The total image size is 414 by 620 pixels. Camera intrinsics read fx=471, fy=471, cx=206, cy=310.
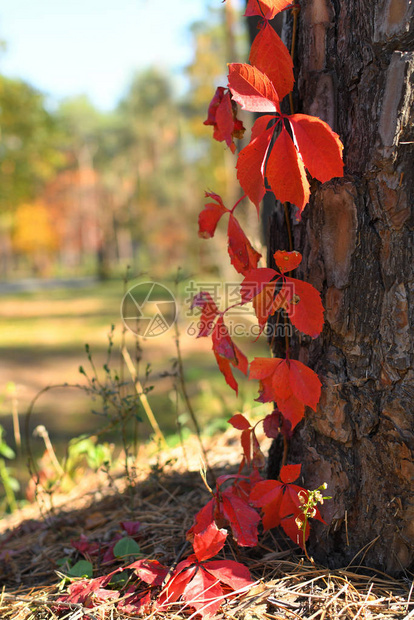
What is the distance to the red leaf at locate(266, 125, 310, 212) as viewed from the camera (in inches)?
34.1

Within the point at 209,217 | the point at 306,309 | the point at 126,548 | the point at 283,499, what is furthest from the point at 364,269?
the point at 126,548

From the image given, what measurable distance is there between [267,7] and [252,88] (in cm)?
17

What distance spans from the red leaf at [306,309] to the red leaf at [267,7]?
19.8 inches

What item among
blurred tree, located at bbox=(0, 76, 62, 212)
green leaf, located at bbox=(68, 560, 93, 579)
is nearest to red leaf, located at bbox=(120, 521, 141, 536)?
green leaf, located at bbox=(68, 560, 93, 579)

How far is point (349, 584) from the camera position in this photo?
3.15 feet

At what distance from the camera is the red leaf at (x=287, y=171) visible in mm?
866

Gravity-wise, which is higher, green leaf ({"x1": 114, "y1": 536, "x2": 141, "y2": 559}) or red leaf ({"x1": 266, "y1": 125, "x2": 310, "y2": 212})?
red leaf ({"x1": 266, "y1": 125, "x2": 310, "y2": 212})

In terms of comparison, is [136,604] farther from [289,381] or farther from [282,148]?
[282,148]

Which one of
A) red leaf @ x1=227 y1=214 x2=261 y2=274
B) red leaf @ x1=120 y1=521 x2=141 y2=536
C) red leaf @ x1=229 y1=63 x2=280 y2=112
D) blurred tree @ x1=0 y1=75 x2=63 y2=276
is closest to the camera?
red leaf @ x1=229 y1=63 x2=280 y2=112

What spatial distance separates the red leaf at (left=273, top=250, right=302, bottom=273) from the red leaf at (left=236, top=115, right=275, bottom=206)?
11 centimetres

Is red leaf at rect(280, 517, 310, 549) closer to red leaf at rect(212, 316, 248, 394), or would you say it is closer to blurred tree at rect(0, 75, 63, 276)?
red leaf at rect(212, 316, 248, 394)

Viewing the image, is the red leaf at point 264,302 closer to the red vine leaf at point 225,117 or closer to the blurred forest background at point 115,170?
the red vine leaf at point 225,117

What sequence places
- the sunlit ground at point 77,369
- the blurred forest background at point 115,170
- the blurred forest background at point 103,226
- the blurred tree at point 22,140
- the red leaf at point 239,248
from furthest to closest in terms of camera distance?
1. the blurred forest background at point 115,170
2. the blurred tree at point 22,140
3. the blurred forest background at point 103,226
4. the sunlit ground at point 77,369
5. the red leaf at point 239,248

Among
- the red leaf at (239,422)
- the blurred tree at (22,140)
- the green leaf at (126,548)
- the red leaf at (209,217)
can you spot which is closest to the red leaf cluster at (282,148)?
the red leaf at (209,217)
